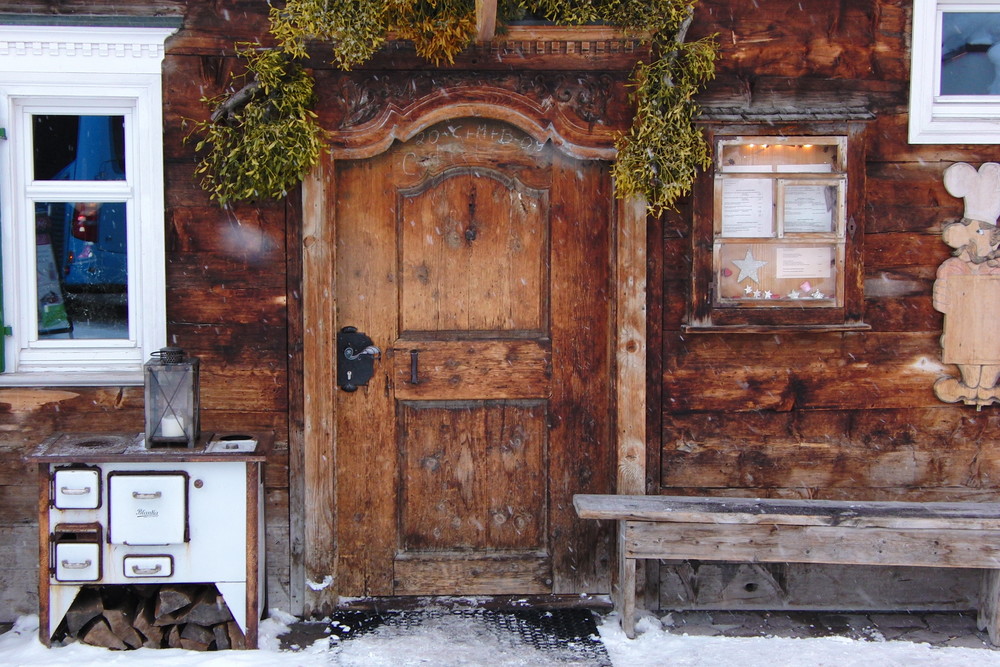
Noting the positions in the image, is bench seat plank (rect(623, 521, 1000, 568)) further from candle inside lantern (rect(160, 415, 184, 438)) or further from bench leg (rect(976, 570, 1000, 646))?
candle inside lantern (rect(160, 415, 184, 438))

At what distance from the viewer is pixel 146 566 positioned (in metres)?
3.74

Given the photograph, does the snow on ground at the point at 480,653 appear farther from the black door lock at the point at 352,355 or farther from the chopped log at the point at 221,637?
the black door lock at the point at 352,355

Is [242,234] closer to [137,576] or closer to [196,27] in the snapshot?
[196,27]

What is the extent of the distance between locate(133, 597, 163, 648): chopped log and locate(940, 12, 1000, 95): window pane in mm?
4120

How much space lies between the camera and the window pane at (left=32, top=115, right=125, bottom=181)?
4.11 metres

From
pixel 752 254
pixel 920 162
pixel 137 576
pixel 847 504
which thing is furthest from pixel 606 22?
pixel 137 576

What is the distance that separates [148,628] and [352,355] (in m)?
1.41

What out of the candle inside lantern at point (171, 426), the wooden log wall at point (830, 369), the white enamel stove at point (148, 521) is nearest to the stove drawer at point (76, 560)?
the white enamel stove at point (148, 521)

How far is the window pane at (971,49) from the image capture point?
4246mm

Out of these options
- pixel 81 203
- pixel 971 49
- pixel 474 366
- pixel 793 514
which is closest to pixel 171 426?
pixel 81 203

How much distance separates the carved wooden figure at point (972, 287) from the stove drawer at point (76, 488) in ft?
12.0

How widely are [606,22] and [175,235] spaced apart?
6.78 ft

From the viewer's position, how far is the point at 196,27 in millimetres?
4023

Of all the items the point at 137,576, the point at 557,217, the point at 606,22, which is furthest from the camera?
the point at 557,217
